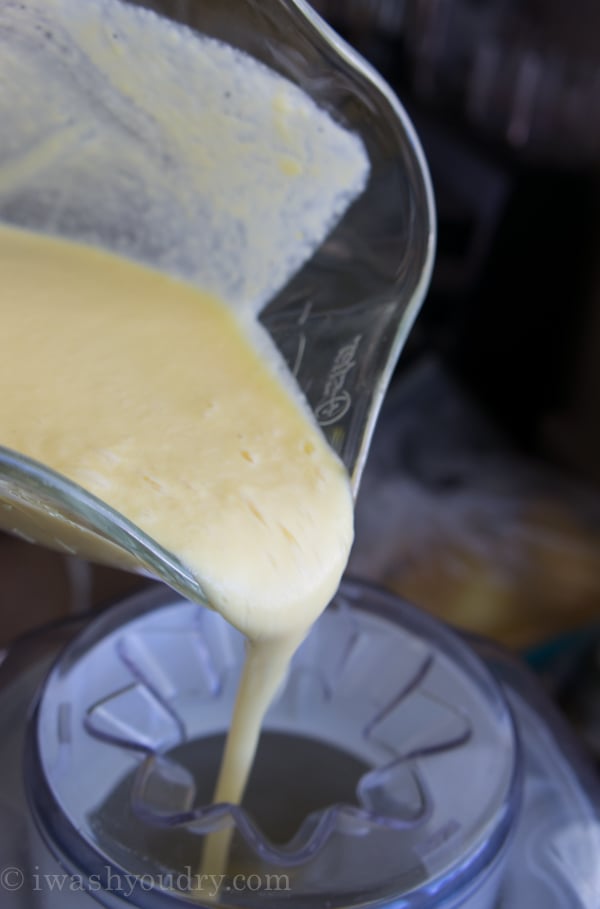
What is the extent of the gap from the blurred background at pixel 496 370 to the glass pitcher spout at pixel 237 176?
21.6 inches

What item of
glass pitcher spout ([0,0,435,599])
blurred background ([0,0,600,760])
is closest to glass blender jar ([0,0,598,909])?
glass pitcher spout ([0,0,435,599])

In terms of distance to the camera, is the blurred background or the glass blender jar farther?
the blurred background

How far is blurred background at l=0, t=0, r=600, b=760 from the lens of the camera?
1.05 metres

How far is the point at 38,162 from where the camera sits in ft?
1.84

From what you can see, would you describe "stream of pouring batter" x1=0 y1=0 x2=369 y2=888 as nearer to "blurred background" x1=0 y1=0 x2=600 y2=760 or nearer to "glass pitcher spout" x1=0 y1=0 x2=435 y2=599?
"glass pitcher spout" x1=0 y1=0 x2=435 y2=599

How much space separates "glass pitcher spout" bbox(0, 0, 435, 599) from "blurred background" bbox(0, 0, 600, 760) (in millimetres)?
548

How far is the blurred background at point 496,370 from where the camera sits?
105cm

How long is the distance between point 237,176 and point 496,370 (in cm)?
80

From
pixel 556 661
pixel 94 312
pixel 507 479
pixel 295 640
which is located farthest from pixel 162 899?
pixel 507 479

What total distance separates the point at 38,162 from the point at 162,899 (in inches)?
16.0

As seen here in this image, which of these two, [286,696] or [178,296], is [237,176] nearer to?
[178,296]

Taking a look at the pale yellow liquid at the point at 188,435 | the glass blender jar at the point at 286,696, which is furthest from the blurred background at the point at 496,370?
the pale yellow liquid at the point at 188,435

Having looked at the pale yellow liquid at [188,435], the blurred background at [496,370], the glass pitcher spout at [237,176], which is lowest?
the blurred background at [496,370]

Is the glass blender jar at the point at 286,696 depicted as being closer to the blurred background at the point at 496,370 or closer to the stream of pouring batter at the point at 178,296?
the stream of pouring batter at the point at 178,296
